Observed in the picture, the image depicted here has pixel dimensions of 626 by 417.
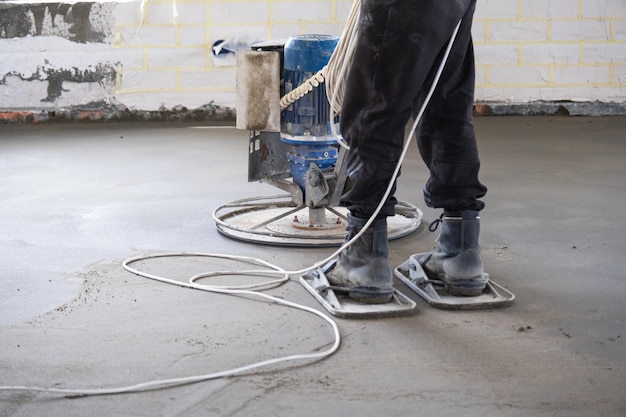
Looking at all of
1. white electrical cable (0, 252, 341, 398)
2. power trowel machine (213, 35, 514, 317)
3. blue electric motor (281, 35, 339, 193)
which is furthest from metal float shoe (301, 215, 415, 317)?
blue electric motor (281, 35, 339, 193)

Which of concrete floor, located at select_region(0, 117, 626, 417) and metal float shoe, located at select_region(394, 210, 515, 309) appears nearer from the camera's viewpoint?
concrete floor, located at select_region(0, 117, 626, 417)

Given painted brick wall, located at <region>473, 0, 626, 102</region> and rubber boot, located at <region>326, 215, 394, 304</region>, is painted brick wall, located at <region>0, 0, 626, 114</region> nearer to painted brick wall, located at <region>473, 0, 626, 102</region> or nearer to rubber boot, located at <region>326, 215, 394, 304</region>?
painted brick wall, located at <region>473, 0, 626, 102</region>

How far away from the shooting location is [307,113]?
310cm

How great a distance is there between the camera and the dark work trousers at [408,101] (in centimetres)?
218

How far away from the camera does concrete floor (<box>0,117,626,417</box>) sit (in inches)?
71.8

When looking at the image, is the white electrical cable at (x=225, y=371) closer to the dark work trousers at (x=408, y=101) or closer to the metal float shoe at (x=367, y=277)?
the metal float shoe at (x=367, y=277)

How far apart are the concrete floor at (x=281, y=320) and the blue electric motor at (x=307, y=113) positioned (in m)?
0.36

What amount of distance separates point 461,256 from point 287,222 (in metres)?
1.06

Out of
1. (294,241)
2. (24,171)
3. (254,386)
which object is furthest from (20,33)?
(254,386)

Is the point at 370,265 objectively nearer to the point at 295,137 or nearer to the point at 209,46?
the point at 295,137

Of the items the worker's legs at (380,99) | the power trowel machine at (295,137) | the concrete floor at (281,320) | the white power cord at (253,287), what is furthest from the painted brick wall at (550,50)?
the worker's legs at (380,99)

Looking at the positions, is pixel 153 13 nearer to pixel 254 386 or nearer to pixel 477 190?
pixel 477 190

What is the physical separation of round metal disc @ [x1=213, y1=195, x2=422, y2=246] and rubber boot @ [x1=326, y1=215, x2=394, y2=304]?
630 mm

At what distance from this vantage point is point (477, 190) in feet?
8.13
